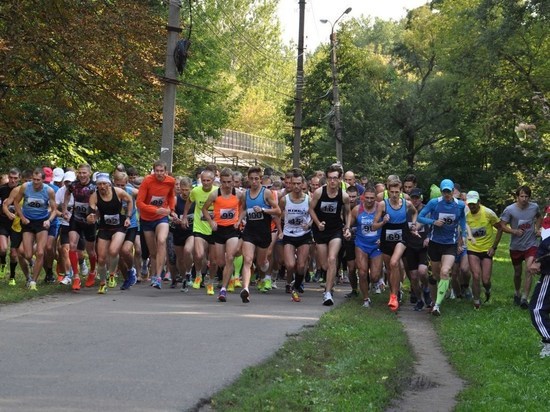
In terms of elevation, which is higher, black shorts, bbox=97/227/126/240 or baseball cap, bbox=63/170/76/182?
baseball cap, bbox=63/170/76/182

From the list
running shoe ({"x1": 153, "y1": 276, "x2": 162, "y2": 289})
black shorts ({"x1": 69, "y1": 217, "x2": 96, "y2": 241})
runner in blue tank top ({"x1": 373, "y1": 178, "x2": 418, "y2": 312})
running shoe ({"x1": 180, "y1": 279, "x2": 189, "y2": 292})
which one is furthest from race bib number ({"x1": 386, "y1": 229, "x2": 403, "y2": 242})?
black shorts ({"x1": 69, "y1": 217, "x2": 96, "y2": 241})

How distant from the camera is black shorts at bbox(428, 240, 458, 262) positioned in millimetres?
15156

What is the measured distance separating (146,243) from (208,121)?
103ft

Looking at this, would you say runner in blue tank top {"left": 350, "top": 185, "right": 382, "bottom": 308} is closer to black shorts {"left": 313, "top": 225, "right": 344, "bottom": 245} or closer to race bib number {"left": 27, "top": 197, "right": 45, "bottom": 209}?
black shorts {"left": 313, "top": 225, "right": 344, "bottom": 245}

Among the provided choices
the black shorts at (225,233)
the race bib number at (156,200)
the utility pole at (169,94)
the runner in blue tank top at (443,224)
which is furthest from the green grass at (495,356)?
the utility pole at (169,94)

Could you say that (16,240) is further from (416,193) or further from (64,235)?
(416,193)

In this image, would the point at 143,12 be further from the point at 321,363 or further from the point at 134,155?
the point at 321,363

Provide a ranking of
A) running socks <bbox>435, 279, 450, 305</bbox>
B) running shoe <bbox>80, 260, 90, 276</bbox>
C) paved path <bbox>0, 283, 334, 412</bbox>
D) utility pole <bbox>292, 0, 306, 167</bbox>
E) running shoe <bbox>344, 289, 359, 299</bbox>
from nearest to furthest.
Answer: paved path <bbox>0, 283, 334, 412</bbox> < running socks <bbox>435, 279, 450, 305</bbox> < running shoe <bbox>344, 289, 359, 299</bbox> < running shoe <bbox>80, 260, 90, 276</bbox> < utility pole <bbox>292, 0, 306, 167</bbox>

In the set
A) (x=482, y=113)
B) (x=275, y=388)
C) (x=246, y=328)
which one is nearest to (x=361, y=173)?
(x=482, y=113)

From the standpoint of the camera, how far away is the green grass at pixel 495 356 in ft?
27.8

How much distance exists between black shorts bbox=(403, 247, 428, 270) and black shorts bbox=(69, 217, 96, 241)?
5.10 metres

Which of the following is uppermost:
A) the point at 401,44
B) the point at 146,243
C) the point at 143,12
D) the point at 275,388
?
the point at 401,44

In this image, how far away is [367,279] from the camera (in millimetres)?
15523

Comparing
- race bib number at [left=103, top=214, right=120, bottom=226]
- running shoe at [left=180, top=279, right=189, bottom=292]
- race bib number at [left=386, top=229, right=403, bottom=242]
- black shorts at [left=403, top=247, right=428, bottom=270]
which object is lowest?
running shoe at [left=180, top=279, right=189, bottom=292]
